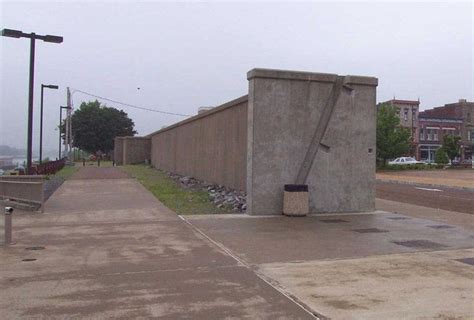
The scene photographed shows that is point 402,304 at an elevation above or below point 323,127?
below

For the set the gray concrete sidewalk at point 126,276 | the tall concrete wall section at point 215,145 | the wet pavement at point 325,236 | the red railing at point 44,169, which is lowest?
the gray concrete sidewalk at point 126,276

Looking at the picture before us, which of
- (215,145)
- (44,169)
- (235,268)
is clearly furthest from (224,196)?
(44,169)

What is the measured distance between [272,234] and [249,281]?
4014 millimetres

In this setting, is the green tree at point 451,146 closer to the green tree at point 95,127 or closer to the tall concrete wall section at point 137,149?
the tall concrete wall section at point 137,149

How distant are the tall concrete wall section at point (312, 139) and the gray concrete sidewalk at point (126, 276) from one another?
3130 millimetres

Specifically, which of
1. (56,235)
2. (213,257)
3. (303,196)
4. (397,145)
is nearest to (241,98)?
(303,196)

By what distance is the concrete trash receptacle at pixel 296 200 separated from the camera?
1404 cm

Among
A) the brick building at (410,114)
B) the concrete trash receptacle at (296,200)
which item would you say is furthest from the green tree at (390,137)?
the concrete trash receptacle at (296,200)

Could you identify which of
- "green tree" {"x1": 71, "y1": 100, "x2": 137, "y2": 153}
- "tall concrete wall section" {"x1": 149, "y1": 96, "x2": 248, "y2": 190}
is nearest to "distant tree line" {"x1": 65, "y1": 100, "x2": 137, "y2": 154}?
"green tree" {"x1": 71, "y1": 100, "x2": 137, "y2": 153}

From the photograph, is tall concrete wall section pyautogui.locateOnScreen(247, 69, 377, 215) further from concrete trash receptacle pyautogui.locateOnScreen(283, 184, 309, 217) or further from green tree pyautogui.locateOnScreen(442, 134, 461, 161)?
green tree pyautogui.locateOnScreen(442, 134, 461, 161)

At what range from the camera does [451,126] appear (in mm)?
91875

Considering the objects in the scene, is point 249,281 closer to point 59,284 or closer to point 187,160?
point 59,284

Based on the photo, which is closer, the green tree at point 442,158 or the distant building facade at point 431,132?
the green tree at point 442,158

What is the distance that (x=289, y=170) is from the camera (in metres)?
14.7
